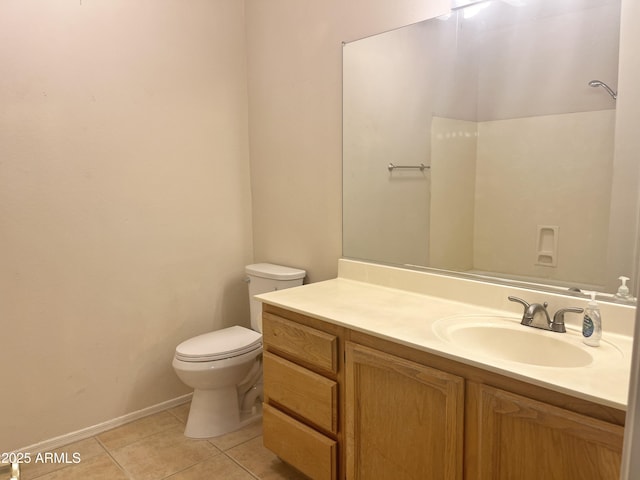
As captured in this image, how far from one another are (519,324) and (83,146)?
210cm

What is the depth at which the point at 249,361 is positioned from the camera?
2307mm

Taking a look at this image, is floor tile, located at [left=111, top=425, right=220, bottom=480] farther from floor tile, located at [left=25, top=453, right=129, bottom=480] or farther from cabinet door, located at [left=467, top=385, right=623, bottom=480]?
cabinet door, located at [left=467, top=385, right=623, bottom=480]

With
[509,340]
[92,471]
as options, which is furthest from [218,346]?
[509,340]

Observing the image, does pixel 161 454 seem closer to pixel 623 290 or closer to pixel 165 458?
pixel 165 458

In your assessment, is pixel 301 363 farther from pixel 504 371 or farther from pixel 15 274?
pixel 15 274

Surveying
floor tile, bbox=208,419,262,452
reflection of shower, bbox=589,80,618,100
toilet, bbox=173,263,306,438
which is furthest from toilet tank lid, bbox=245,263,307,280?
reflection of shower, bbox=589,80,618,100

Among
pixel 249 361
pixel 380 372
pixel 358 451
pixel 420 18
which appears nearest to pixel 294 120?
pixel 420 18

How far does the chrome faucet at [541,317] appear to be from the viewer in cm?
145

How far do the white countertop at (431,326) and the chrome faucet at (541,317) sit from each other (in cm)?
3

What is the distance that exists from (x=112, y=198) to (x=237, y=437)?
139 centimetres

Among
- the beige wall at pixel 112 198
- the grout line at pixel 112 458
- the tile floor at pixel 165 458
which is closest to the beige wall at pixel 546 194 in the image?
the tile floor at pixel 165 458

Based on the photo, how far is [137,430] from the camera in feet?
7.81

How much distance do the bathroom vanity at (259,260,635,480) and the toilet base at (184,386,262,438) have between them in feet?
1.52

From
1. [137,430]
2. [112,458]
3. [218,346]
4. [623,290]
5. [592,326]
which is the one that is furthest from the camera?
[137,430]
